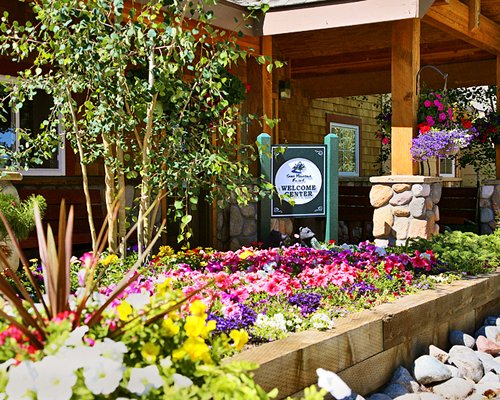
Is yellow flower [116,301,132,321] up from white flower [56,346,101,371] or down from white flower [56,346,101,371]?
up

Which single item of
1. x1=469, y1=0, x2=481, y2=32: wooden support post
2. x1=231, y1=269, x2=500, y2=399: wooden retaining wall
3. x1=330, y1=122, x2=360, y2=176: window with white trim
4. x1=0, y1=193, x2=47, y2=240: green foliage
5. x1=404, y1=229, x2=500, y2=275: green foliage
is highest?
x1=469, y1=0, x2=481, y2=32: wooden support post

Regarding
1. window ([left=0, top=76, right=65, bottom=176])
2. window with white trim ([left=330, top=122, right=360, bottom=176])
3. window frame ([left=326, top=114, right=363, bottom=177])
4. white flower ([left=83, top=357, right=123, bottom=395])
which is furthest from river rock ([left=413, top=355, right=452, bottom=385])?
window with white trim ([left=330, top=122, right=360, bottom=176])

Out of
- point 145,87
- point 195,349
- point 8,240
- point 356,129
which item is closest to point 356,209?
point 356,129

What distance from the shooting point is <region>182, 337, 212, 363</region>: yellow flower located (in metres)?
1.92

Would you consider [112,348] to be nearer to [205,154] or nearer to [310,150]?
[205,154]

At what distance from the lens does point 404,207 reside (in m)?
7.99

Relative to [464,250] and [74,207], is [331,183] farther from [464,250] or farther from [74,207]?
[74,207]

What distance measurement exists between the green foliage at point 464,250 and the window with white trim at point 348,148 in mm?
6581

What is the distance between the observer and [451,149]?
800 cm

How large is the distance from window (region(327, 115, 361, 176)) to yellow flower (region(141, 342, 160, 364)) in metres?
12.3

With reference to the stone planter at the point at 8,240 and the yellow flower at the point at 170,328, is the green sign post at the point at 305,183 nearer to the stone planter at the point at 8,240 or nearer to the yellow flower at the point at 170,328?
the stone planter at the point at 8,240

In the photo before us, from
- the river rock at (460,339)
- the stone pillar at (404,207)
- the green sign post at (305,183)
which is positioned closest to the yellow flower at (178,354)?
the river rock at (460,339)

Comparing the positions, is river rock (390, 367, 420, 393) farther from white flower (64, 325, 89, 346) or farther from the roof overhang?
the roof overhang

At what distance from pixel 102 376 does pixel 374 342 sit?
2.70 metres
